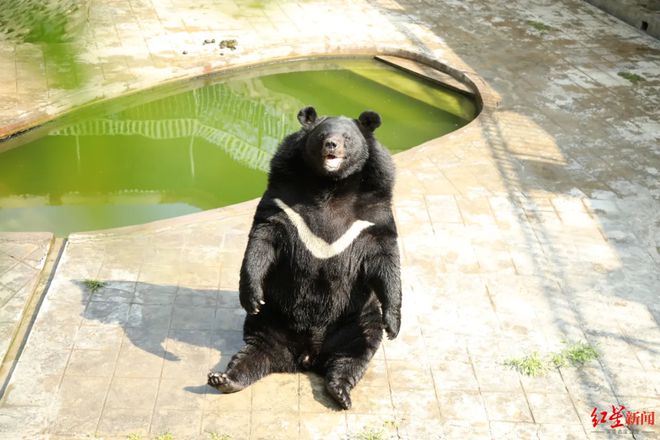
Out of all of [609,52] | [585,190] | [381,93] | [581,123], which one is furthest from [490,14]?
[585,190]

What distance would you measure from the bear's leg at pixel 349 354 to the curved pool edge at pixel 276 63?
2076 millimetres

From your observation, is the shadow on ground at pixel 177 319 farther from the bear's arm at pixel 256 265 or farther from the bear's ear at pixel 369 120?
the bear's ear at pixel 369 120

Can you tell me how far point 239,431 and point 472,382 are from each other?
1.37 meters

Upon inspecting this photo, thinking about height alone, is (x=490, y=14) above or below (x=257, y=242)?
below

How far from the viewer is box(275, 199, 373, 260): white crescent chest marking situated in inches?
172

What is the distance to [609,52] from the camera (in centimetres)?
1069

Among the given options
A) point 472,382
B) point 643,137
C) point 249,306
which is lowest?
point 643,137

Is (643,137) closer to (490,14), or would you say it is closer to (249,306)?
(490,14)

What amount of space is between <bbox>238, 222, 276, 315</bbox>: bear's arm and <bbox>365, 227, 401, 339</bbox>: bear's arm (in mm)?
527

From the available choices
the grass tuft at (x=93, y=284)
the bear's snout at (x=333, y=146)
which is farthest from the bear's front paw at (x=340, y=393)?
the grass tuft at (x=93, y=284)

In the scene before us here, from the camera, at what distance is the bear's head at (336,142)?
418cm

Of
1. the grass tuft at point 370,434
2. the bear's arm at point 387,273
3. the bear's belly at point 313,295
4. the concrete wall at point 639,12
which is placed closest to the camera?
the grass tuft at point 370,434

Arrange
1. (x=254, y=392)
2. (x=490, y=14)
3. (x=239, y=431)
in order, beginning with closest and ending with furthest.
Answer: (x=239, y=431) < (x=254, y=392) < (x=490, y=14)

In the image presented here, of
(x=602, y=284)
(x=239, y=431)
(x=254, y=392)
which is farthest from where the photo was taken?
(x=602, y=284)
